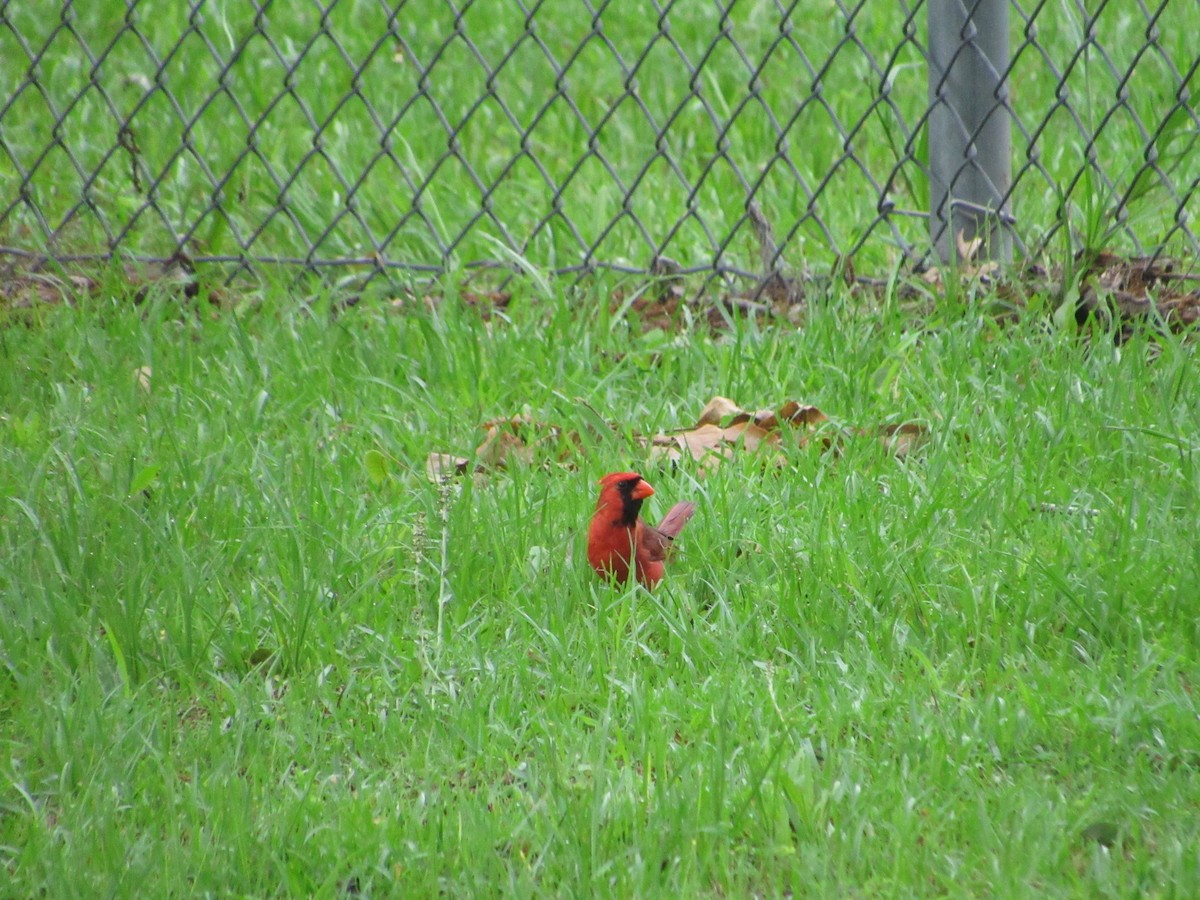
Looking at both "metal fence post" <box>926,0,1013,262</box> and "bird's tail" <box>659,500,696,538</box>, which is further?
"metal fence post" <box>926,0,1013,262</box>

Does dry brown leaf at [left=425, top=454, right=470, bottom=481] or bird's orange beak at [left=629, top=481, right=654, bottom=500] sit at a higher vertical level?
bird's orange beak at [left=629, top=481, right=654, bottom=500]

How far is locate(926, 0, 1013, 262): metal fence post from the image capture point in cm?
370

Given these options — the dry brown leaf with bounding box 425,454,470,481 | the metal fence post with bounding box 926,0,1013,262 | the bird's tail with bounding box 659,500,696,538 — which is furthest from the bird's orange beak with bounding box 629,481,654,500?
the metal fence post with bounding box 926,0,1013,262

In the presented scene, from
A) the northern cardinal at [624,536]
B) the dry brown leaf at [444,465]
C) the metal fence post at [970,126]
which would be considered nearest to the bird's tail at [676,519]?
the northern cardinal at [624,536]

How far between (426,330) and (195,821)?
1.92 meters

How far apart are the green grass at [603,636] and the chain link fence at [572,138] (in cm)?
65

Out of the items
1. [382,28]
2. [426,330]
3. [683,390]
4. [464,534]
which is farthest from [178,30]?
[464,534]

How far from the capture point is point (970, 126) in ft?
12.4

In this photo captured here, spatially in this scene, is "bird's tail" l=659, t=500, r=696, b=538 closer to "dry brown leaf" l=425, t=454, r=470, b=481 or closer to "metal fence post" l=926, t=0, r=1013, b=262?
"dry brown leaf" l=425, t=454, r=470, b=481

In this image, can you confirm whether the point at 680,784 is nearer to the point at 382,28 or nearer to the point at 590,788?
the point at 590,788

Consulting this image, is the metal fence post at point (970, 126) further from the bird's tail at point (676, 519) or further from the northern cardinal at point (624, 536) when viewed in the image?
the northern cardinal at point (624, 536)

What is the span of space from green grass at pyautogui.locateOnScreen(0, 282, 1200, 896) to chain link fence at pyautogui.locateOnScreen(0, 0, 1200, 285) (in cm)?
65

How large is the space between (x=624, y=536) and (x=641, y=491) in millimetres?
110

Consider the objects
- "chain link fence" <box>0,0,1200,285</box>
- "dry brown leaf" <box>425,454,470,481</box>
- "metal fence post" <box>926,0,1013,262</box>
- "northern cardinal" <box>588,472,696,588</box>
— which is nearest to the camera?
"northern cardinal" <box>588,472,696,588</box>
